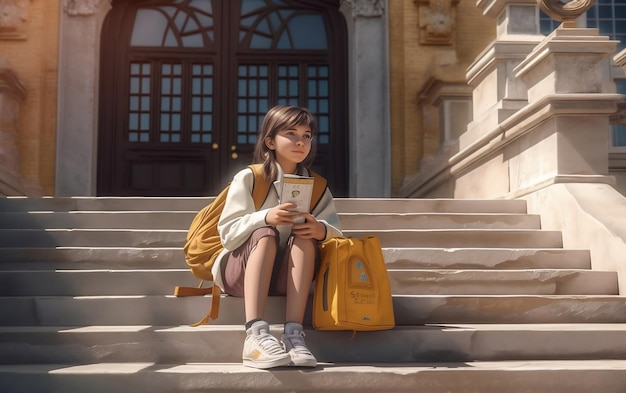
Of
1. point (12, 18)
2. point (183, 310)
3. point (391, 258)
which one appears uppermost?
point (12, 18)

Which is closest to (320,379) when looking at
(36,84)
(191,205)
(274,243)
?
(274,243)

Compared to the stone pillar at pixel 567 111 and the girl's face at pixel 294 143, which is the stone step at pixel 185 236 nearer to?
the stone pillar at pixel 567 111

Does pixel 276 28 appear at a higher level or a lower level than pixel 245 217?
higher

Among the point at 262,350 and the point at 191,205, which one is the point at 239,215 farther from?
the point at 191,205

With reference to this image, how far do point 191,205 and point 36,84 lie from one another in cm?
682

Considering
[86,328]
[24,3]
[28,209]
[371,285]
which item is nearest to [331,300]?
[371,285]

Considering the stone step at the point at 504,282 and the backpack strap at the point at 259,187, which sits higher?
the backpack strap at the point at 259,187

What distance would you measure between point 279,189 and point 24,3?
941cm

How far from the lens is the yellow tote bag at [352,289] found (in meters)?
3.65

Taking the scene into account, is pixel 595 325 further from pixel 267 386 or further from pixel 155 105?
pixel 155 105

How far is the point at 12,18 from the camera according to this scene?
11586 mm

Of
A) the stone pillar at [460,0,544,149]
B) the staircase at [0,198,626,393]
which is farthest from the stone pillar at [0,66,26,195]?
the stone pillar at [460,0,544,149]

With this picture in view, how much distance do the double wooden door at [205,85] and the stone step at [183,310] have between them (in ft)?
26.2

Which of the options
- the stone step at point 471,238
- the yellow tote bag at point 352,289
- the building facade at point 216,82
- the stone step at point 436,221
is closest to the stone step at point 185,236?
the stone step at point 471,238
